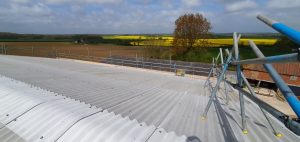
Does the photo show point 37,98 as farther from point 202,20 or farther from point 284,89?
point 202,20

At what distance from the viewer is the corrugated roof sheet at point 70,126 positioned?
11.7 ft

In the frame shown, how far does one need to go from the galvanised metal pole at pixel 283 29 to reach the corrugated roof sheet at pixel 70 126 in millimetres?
2068

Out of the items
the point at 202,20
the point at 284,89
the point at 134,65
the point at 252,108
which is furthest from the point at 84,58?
the point at 284,89

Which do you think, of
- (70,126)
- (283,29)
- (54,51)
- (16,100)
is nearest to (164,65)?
(54,51)

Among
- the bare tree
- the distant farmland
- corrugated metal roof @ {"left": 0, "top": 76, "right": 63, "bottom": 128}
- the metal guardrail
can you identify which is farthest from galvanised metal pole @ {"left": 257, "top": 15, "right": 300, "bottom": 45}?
the bare tree

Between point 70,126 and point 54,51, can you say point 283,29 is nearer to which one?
point 70,126

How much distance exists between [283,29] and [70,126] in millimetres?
3077

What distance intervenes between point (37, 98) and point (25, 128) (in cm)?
109

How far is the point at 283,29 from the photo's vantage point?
1951mm

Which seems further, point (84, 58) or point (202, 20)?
point (202, 20)

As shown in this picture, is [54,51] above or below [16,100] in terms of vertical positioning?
above

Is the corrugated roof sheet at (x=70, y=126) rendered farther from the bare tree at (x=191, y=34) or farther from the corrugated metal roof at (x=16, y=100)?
the bare tree at (x=191, y=34)

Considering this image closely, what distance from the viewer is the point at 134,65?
26531 millimetres

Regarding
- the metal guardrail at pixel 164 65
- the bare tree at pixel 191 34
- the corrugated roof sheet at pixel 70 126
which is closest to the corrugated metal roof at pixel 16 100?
the corrugated roof sheet at pixel 70 126
